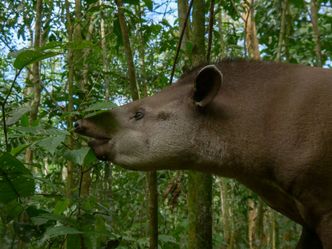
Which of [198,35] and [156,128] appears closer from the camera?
[156,128]

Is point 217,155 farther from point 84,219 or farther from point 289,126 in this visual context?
point 84,219

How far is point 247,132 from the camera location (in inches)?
111

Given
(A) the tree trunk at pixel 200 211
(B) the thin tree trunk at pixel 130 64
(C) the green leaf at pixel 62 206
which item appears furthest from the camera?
(B) the thin tree trunk at pixel 130 64

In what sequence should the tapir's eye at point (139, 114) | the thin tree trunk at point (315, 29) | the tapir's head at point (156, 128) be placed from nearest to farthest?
the tapir's head at point (156, 128), the tapir's eye at point (139, 114), the thin tree trunk at point (315, 29)

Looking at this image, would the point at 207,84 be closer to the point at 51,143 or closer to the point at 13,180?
the point at 51,143

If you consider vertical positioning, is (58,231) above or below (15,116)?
below

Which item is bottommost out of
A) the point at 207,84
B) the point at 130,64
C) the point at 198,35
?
the point at 207,84

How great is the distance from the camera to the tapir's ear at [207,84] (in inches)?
114

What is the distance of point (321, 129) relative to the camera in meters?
2.58

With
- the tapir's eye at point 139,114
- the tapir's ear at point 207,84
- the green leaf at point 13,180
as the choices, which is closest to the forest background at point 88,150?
the green leaf at point 13,180

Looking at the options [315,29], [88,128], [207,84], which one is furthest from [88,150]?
[315,29]

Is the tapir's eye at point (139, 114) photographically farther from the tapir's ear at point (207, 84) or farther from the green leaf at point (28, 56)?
the green leaf at point (28, 56)

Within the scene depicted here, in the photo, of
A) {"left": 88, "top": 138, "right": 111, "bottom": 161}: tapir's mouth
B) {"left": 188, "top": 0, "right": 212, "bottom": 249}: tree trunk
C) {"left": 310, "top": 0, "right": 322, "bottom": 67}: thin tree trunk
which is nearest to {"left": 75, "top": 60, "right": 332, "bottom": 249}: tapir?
{"left": 88, "top": 138, "right": 111, "bottom": 161}: tapir's mouth

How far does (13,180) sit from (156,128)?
91 cm
